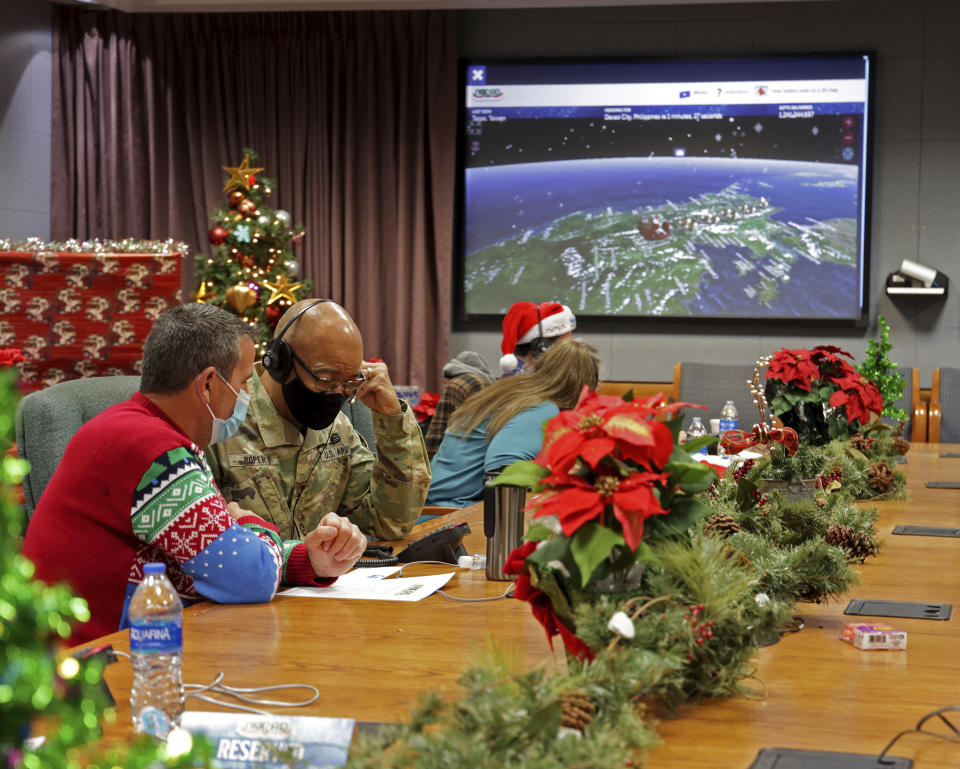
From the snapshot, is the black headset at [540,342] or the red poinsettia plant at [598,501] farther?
the black headset at [540,342]

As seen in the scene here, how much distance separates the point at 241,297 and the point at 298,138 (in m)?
1.17

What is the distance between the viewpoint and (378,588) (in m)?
1.66

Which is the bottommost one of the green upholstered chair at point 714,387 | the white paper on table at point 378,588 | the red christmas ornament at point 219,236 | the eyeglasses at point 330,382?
the green upholstered chair at point 714,387

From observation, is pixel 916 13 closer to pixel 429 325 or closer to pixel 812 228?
pixel 812 228

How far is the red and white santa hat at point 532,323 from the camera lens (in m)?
3.79

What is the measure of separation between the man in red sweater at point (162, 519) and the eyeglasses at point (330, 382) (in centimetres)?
41

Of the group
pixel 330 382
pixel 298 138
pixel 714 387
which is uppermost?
pixel 298 138

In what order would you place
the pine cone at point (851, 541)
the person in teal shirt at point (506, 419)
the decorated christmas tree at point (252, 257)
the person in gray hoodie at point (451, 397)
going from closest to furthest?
the pine cone at point (851, 541)
the person in teal shirt at point (506, 419)
the person in gray hoodie at point (451, 397)
the decorated christmas tree at point (252, 257)

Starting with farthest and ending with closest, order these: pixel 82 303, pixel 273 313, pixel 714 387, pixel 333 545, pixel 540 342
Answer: pixel 273 313 → pixel 714 387 → pixel 82 303 → pixel 540 342 → pixel 333 545

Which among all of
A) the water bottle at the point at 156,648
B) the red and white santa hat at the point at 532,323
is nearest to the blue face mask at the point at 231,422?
the water bottle at the point at 156,648

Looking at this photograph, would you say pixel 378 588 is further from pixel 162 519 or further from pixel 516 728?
pixel 516 728

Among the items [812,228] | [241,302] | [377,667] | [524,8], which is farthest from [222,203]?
[377,667]

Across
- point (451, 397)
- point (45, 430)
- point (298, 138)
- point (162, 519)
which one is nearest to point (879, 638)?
point (162, 519)

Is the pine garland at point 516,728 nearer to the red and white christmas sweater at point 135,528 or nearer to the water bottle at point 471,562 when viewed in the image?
the red and white christmas sweater at point 135,528
